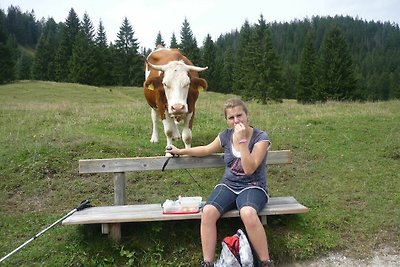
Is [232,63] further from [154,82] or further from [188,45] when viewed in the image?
[154,82]

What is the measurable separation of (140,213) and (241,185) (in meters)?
1.20

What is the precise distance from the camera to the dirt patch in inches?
184

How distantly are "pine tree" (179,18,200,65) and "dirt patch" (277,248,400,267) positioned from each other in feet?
162

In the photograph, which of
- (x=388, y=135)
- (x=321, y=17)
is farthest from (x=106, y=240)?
(x=321, y=17)

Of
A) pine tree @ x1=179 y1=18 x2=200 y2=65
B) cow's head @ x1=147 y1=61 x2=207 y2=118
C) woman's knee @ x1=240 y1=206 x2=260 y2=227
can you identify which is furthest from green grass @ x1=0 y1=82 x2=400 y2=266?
pine tree @ x1=179 y1=18 x2=200 y2=65

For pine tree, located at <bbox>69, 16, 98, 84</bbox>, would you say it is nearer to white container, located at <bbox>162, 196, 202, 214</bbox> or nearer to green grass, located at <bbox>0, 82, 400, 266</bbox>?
green grass, located at <bbox>0, 82, 400, 266</bbox>

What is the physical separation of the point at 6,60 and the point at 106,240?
53.0 m

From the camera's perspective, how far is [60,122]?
1253 cm

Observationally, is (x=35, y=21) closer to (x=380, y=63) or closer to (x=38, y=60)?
(x=38, y=60)

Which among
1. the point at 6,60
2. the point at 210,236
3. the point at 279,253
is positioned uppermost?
the point at 6,60

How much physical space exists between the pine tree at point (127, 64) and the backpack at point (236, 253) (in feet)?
185

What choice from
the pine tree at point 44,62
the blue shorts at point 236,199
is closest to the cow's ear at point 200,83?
the blue shorts at point 236,199

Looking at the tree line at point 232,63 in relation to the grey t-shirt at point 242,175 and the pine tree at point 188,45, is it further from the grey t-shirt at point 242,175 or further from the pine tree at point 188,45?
the grey t-shirt at point 242,175

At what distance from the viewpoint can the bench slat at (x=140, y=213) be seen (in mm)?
4621
